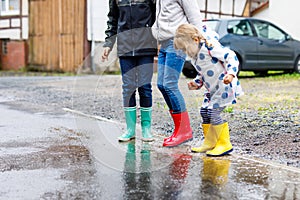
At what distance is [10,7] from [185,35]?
18.4m

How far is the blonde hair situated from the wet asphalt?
3.18ft

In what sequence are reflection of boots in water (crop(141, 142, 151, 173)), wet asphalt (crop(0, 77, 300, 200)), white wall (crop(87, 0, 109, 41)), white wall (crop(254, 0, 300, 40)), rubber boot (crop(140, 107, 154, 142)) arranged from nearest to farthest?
wet asphalt (crop(0, 77, 300, 200)), reflection of boots in water (crop(141, 142, 151, 173)), rubber boot (crop(140, 107, 154, 142)), white wall (crop(87, 0, 109, 41)), white wall (crop(254, 0, 300, 40))

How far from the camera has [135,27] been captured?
14.5 feet

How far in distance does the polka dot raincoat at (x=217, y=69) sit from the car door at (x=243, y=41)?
8088mm

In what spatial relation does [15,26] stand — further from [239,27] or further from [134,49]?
[134,49]

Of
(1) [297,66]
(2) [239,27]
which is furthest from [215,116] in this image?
(1) [297,66]

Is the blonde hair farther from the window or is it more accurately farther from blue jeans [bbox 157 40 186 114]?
the window

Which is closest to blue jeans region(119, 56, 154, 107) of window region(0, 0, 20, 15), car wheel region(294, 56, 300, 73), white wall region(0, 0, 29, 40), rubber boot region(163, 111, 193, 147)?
rubber boot region(163, 111, 193, 147)

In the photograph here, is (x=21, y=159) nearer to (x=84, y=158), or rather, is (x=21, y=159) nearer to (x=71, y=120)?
(x=84, y=158)

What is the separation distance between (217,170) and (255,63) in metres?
9.56

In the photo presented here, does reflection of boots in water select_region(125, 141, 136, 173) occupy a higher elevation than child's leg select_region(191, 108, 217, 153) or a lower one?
lower

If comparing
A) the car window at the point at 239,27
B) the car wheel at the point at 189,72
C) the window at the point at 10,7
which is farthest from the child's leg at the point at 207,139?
the window at the point at 10,7

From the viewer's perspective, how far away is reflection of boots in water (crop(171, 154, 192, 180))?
3395 mm

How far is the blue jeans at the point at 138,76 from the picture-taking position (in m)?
4.47
